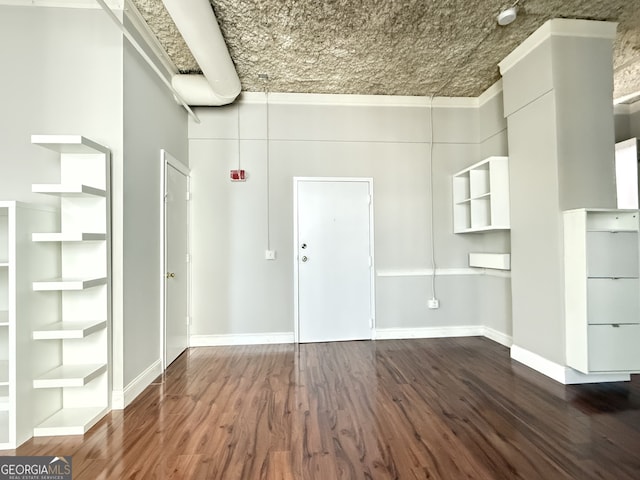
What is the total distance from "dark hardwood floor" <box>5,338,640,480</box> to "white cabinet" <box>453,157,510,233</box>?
4.83 feet

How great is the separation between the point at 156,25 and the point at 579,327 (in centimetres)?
422

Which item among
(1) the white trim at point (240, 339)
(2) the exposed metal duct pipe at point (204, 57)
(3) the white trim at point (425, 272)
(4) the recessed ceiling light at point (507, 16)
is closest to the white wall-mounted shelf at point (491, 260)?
(3) the white trim at point (425, 272)

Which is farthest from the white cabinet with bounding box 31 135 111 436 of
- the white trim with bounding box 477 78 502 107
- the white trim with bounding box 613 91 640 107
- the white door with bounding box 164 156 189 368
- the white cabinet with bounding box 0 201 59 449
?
the white trim with bounding box 613 91 640 107

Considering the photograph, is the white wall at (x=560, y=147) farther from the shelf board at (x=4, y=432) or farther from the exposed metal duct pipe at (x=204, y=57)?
the shelf board at (x=4, y=432)

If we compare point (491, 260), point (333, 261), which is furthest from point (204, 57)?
point (491, 260)

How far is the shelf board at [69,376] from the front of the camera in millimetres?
1818

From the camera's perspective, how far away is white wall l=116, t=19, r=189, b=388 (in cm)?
225

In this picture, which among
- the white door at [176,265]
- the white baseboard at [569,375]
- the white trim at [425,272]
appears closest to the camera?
the white baseboard at [569,375]

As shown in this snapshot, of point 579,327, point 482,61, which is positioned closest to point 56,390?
point 579,327

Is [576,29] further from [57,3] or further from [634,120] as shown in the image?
[57,3]

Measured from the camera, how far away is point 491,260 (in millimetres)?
3336

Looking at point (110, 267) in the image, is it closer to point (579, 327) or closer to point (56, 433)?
point (56, 433)

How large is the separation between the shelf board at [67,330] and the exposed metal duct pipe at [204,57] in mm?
2175

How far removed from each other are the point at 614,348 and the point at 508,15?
108 inches
